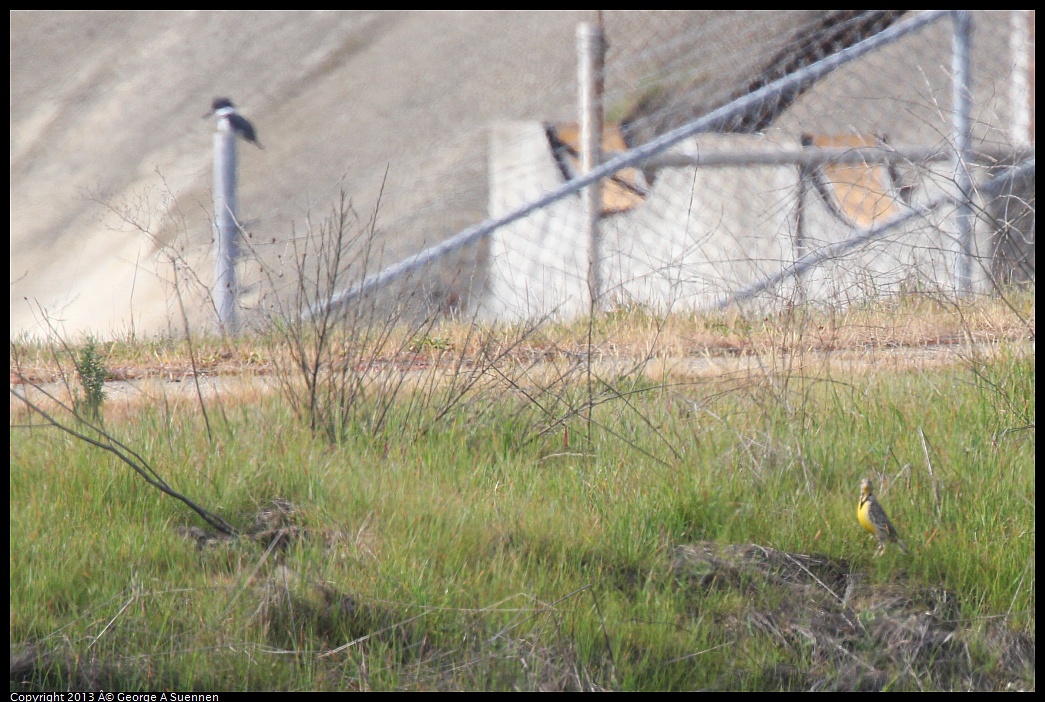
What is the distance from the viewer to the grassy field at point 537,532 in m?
2.37

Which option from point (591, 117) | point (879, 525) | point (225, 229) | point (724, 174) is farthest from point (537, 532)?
point (724, 174)

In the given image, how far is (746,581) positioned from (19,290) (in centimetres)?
1543

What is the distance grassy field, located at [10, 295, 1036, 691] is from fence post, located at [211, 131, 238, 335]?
1.54m

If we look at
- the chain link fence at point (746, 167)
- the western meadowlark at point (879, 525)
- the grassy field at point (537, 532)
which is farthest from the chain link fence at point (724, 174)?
the western meadowlark at point (879, 525)

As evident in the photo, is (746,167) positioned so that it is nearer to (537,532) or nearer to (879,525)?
(879,525)

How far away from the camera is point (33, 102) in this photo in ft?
60.1

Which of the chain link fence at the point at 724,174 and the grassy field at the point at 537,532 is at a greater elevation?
the chain link fence at the point at 724,174

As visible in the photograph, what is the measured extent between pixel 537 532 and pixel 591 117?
12.8ft

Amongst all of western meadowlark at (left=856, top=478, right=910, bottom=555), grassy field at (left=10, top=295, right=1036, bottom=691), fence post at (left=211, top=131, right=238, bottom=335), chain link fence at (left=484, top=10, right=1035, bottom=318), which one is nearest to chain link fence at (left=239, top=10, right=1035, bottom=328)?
chain link fence at (left=484, top=10, right=1035, bottom=318)

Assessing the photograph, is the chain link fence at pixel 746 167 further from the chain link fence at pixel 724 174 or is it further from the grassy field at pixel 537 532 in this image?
the grassy field at pixel 537 532

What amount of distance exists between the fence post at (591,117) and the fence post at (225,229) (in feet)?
6.48

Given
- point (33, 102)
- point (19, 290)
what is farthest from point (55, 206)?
point (33, 102)

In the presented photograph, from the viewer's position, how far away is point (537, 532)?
2.77m
